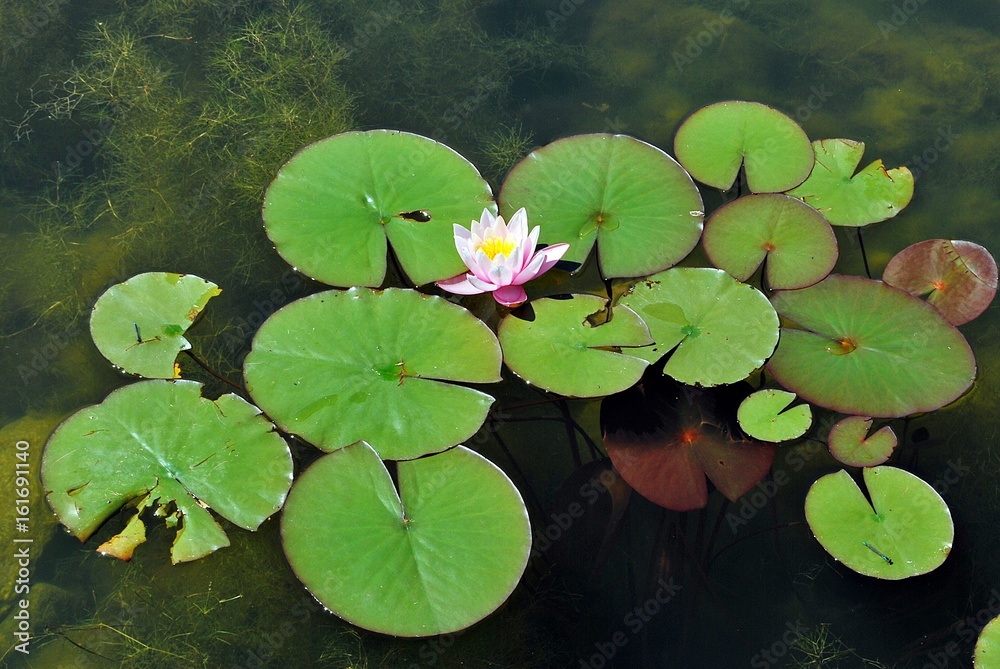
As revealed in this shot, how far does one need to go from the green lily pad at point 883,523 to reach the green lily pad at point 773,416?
25cm

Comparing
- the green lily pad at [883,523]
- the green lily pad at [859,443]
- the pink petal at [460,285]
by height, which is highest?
the pink petal at [460,285]

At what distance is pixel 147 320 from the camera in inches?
125

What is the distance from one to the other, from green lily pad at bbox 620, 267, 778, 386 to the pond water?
47cm

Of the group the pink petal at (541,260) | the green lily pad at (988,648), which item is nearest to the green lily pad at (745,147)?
the pink petal at (541,260)

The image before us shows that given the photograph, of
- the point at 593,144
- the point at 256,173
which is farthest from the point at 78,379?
the point at 593,144

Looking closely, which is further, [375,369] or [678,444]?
[678,444]

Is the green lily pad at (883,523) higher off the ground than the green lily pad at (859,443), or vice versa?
the green lily pad at (859,443)

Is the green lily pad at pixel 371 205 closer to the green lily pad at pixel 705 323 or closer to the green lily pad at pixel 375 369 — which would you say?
the green lily pad at pixel 375 369

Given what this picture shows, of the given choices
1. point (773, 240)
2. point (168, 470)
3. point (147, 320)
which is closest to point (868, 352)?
point (773, 240)

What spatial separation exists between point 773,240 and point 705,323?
59 centimetres

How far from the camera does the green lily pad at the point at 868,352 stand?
10.3 ft

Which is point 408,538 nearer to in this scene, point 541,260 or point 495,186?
point 541,260

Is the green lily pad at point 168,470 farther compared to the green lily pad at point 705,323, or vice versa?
the green lily pad at point 705,323

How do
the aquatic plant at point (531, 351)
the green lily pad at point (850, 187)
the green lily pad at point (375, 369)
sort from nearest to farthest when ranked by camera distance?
the aquatic plant at point (531, 351)
the green lily pad at point (375, 369)
the green lily pad at point (850, 187)
